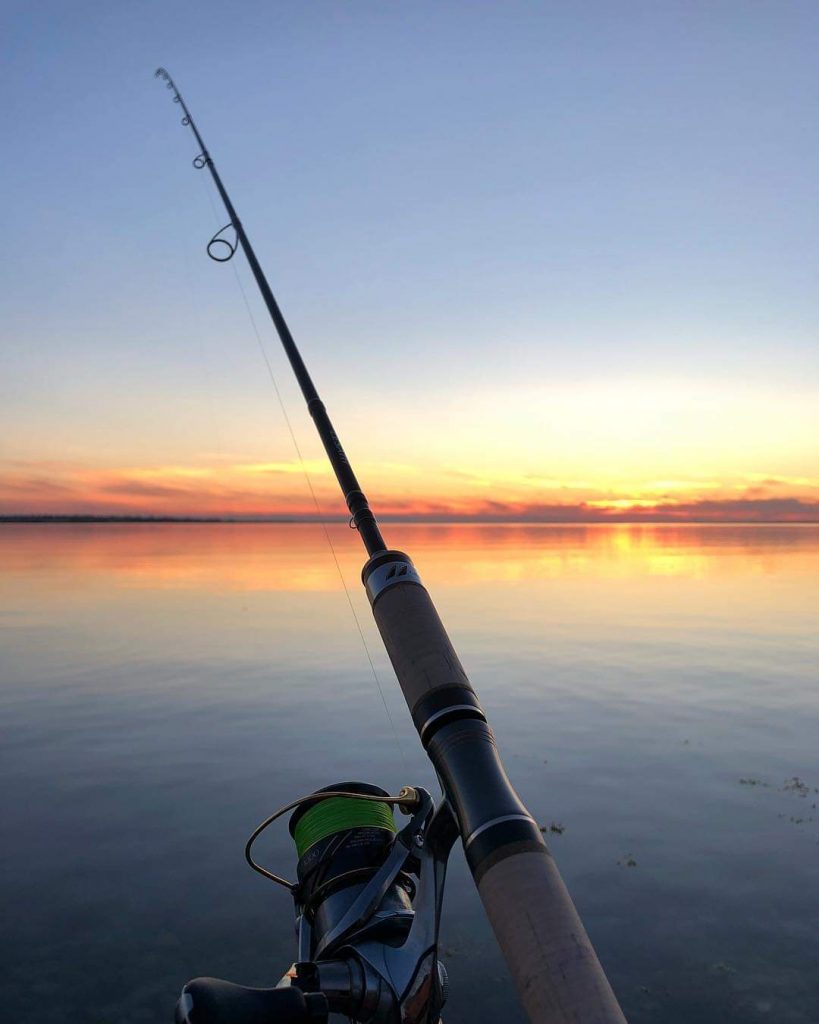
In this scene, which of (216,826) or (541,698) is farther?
(541,698)

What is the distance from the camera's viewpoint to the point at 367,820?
2951 mm

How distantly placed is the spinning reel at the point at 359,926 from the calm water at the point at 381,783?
2258 mm

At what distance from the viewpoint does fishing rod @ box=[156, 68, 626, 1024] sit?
6.22ft

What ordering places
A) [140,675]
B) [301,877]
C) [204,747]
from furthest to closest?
[140,675] → [204,747] → [301,877]

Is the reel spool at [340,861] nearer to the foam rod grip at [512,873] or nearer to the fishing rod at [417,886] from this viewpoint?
the fishing rod at [417,886]

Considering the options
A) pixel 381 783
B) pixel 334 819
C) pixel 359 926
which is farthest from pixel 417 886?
pixel 381 783

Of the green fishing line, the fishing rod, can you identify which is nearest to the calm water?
the green fishing line

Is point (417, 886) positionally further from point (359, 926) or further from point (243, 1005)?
point (243, 1005)

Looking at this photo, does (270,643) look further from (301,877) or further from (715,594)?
(715,594)

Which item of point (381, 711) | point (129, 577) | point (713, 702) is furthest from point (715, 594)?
point (129, 577)

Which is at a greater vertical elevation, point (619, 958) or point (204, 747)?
point (204, 747)

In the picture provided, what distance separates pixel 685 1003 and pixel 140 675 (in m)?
9.80

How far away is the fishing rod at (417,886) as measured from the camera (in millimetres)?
1895

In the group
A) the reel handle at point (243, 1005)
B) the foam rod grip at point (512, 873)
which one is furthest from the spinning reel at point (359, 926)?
the foam rod grip at point (512, 873)
